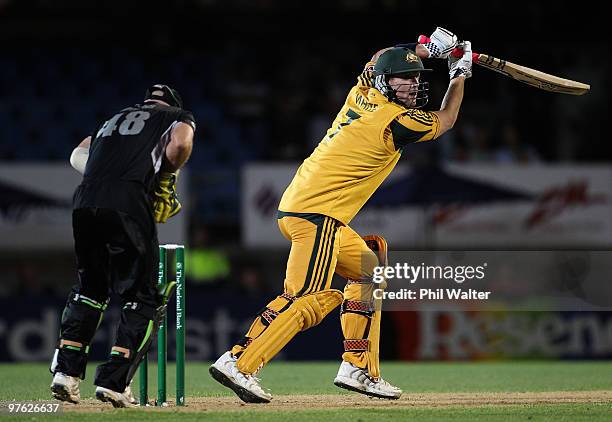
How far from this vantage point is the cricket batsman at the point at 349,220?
657 cm

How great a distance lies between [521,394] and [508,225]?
23.7 ft

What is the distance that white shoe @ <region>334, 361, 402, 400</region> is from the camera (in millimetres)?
6879

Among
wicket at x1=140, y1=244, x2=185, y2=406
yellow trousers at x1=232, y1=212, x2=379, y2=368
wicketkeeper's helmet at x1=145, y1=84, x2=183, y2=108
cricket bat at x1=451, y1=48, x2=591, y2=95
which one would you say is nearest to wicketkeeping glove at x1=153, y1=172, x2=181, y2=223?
wicket at x1=140, y1=244, x2=185, y2=406

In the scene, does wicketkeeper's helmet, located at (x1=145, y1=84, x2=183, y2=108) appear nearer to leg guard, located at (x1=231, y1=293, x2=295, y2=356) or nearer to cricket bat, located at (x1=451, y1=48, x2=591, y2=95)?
leg guard, located at (x1=231, y1=293, x2=295, y2=356)

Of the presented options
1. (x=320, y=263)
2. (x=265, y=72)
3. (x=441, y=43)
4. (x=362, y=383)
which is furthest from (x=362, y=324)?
(x=265, y=72)

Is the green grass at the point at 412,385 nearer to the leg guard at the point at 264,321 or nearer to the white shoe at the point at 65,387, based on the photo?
the white shoe at the point at 65,387

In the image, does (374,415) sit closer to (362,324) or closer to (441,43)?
(362,324)

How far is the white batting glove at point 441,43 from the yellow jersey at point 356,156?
0.54 metres

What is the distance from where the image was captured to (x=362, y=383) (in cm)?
691

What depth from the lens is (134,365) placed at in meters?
6.08

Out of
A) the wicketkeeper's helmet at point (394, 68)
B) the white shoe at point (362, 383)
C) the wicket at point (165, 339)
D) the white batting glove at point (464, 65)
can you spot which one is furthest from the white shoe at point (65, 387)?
the white batting glove at point (464, 65)

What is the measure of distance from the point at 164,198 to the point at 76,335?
0.91 meters

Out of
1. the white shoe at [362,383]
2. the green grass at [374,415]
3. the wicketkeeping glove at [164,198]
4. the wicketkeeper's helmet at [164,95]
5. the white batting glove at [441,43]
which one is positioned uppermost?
the white batting glove at [441,43]

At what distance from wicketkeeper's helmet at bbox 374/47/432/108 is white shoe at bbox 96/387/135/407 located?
247 centimetres
